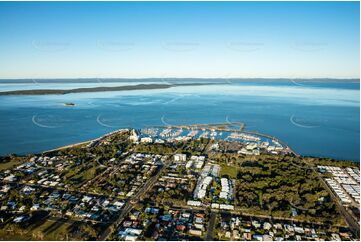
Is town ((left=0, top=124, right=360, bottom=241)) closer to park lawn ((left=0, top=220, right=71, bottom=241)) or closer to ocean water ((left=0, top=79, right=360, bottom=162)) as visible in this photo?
park lawn ((left=0, top=220, right=71, bottom=241))

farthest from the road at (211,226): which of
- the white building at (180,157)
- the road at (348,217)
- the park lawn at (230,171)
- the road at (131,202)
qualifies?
the white building at (180,157)

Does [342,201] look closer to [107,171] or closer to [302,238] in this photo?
[302,238]

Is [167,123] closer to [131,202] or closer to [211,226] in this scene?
[131,202]

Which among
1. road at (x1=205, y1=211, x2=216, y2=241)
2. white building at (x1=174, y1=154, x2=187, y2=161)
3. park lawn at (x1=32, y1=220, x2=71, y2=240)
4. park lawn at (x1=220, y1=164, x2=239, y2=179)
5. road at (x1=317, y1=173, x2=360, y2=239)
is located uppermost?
white building at (x1=174, y1=154, x2=187, y2=161)

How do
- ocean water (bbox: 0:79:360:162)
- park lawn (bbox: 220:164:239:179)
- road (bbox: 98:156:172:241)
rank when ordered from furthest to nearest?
1. ocean water (bbox: 0:79:360:162)
2. park lawn (bbox: 220:164:239:179)
3. road (bbox: 98:156:172:241)

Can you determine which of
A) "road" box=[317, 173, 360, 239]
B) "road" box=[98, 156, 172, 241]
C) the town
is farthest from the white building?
"road" box=[317, 173, 360, 239]

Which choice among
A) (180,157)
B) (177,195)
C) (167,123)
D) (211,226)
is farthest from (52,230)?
(167,123)

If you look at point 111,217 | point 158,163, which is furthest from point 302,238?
point 158,163
